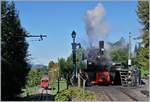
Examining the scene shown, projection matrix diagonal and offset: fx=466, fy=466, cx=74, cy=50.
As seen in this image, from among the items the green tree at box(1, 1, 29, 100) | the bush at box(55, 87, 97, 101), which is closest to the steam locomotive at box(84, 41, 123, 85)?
the green tree at box(1, 1, 29, 100)

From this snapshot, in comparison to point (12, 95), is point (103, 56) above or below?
above

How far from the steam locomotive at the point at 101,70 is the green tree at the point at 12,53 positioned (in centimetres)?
848

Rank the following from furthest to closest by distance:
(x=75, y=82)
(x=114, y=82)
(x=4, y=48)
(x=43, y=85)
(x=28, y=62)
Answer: (x=43, y=85)
(x=114, y=82)
(x=28, y=62)
(x=75, y=82)
(x=4, y=48)

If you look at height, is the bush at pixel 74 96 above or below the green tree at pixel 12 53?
below

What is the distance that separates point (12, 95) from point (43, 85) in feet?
67.3

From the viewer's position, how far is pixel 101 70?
40.0 meters

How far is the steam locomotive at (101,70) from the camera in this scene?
40.1 m

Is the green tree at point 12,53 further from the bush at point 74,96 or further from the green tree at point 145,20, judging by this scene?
the green tree at point 145,20

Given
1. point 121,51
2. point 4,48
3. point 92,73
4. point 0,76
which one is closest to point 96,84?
point 92,73

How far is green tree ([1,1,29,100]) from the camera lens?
25922 mm

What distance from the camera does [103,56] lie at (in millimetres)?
42750

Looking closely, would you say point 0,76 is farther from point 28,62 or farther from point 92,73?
point 92,73

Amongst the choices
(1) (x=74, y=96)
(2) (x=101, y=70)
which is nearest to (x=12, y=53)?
(1) (x=74, y=96)

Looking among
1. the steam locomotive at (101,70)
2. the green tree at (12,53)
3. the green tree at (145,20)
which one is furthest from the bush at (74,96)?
the steam locomotive at (101,70)
